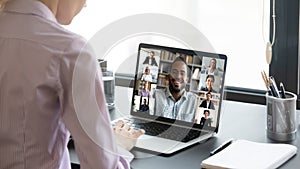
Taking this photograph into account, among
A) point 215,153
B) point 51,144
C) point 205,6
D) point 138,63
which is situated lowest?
point 215,153

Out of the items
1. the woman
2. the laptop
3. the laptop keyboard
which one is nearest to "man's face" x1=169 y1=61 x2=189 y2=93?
the laptop

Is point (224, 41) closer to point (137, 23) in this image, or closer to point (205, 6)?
point (205, 6)

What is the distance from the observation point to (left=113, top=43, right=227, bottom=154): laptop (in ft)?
4.69

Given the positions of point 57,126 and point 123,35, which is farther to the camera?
point 123,35

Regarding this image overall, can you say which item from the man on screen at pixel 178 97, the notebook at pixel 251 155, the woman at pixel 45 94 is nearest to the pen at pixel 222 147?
the notebook at pixel 251 155

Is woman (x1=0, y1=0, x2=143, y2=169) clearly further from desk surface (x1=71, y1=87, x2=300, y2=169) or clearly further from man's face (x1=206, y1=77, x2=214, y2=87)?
man's face (x1=206, y1=77, x2=214, y2=87)

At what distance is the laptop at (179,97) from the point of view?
1430 millimetres

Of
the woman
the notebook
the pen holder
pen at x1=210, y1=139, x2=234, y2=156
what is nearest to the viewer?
the woman

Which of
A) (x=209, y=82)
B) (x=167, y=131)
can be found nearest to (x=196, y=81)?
(x=209, y=82)

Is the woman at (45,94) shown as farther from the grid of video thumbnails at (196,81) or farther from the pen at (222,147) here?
the grid of video thumbnails at (196,81)

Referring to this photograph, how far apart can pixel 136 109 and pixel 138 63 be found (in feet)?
0.52

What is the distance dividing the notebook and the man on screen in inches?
7.2

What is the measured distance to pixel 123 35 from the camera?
1.46 m

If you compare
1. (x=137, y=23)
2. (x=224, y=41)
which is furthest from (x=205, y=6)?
(x=137, y=23)
